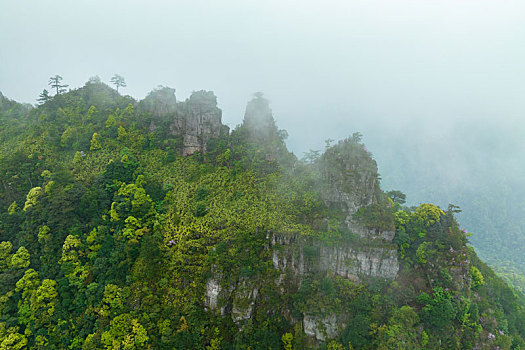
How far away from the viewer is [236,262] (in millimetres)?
32719

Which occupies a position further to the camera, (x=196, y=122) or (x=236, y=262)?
(x=196, y=122)

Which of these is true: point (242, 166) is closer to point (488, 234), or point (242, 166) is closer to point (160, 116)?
point (160, 116)

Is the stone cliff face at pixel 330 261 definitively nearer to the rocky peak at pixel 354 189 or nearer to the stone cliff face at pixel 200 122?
the rocky peak at pixel 354 189

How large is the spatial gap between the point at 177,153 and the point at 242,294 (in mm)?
28269

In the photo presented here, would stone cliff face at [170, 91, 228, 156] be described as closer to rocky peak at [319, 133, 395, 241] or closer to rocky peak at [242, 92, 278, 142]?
rocky peak at [242, 92, 278, 142]

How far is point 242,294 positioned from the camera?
31719mm

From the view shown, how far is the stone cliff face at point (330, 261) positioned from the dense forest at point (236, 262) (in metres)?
0.16

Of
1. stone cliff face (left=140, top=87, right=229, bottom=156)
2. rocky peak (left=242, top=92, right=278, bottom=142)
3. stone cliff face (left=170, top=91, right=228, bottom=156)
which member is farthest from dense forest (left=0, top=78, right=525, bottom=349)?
stone cliff face (left=140, top=87, right=229, bottom=156)

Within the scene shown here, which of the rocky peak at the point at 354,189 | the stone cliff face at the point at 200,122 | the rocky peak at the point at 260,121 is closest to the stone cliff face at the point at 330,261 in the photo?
the rocky peak at the point at 354,189

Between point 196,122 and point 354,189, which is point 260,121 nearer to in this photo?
point 196,122

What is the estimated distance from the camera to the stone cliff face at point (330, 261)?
31297 mm

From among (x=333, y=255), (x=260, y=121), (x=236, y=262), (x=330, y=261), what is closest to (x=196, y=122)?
(x=260, y=121)

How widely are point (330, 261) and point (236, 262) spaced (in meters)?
12.2

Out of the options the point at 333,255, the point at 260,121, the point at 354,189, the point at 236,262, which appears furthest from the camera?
the point at 260,121
